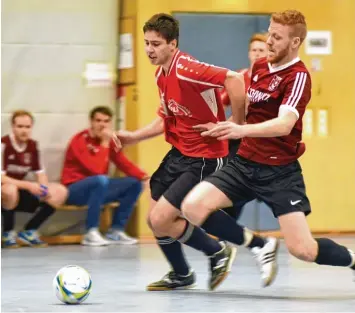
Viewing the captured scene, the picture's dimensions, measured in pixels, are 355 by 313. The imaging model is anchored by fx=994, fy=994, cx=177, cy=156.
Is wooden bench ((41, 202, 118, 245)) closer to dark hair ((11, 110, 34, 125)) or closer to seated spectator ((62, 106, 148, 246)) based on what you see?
seated spectator ((62, 106, 148, 246))

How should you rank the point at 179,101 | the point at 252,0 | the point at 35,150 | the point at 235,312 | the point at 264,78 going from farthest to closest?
the point at 252,0 < the point at 35,150 < the point at 179,101 < the point at 264,78 < the point at 235,312

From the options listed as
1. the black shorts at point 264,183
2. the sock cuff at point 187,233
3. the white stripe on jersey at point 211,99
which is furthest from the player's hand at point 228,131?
the sock cuff at point 187,233

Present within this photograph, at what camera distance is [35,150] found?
967 cm

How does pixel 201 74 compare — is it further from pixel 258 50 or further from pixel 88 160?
pixel 88 160

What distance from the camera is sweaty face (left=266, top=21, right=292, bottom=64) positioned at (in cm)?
550

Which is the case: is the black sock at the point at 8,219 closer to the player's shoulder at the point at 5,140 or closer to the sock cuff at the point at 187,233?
the player's shoulder at the point at 5,140

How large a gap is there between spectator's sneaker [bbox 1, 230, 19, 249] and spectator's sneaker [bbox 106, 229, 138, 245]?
0.94m

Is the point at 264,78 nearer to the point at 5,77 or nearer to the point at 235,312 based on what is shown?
the point at 235,312

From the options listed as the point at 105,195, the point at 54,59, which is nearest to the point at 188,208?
the point at 105,195

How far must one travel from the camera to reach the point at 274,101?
5531 millimetres

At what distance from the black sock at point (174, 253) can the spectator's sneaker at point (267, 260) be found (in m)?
0.47

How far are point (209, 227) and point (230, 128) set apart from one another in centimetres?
90

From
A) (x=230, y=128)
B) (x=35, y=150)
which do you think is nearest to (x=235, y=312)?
(x=230, y=128)

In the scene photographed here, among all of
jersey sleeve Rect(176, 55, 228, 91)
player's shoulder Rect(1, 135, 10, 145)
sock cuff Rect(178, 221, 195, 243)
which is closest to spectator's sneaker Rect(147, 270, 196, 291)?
sock cuff Rect(178, 221, 195, 243)
